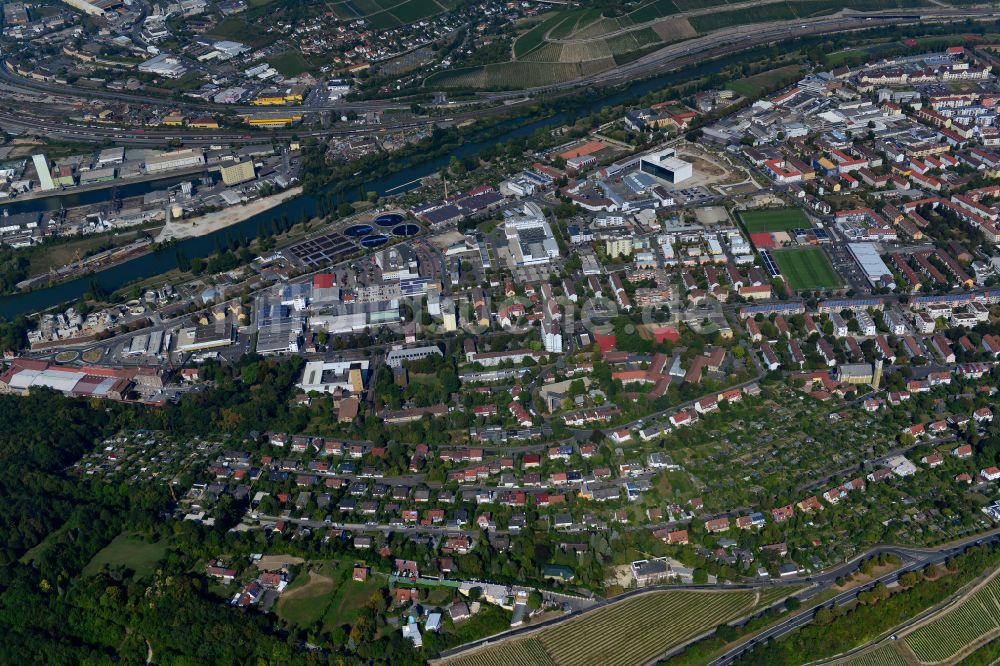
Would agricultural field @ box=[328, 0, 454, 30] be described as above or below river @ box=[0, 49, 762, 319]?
above

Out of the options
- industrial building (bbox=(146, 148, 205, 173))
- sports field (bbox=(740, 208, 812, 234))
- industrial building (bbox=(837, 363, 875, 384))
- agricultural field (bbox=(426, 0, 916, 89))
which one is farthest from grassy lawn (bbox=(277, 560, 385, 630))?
agricultural field (bbox=(426, 0, 916, 89))

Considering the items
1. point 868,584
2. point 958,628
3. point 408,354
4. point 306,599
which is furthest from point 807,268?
point 306,599

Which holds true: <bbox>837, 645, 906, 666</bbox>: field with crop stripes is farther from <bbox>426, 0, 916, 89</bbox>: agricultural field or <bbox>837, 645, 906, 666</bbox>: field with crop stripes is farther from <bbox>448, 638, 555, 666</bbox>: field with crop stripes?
<bbox>426, 0, 916, 89</bbox>: agricultural field

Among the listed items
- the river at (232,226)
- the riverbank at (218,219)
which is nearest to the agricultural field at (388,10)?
the river at (232,226)

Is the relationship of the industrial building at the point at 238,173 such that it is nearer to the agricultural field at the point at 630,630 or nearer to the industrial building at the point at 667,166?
the industrial building at the point at 667,166

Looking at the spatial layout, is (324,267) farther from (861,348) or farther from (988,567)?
(988,567)

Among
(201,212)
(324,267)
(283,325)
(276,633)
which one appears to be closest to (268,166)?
(201,212)
